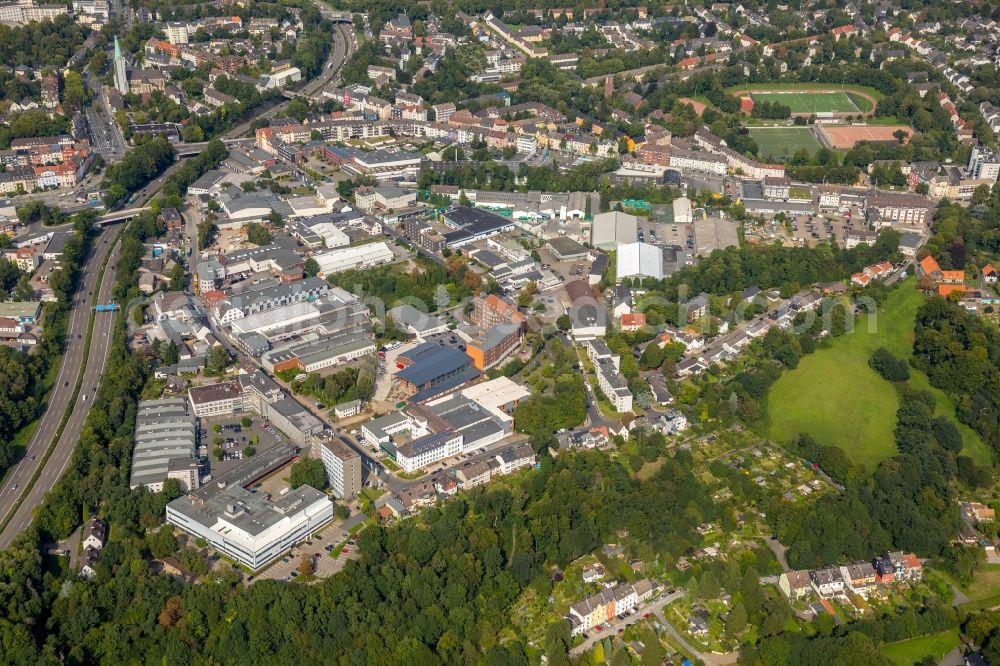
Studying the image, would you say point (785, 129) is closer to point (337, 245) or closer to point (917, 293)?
point (917, 293)

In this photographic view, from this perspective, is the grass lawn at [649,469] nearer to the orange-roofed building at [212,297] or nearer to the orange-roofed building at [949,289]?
the orange-roofed building at [949,289]

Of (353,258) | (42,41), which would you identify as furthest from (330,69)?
(353,258)

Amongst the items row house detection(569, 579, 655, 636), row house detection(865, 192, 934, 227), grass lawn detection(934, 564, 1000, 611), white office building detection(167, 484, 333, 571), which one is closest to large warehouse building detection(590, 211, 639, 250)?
row house detection(865, 192, 934, 227)

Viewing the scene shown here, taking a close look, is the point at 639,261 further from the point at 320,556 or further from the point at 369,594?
the point at 369,594

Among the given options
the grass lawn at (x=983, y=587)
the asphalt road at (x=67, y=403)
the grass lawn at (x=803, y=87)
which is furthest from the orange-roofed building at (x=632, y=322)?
the grass lawn at (x=803, y=87)

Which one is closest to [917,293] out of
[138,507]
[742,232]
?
[742,232]
